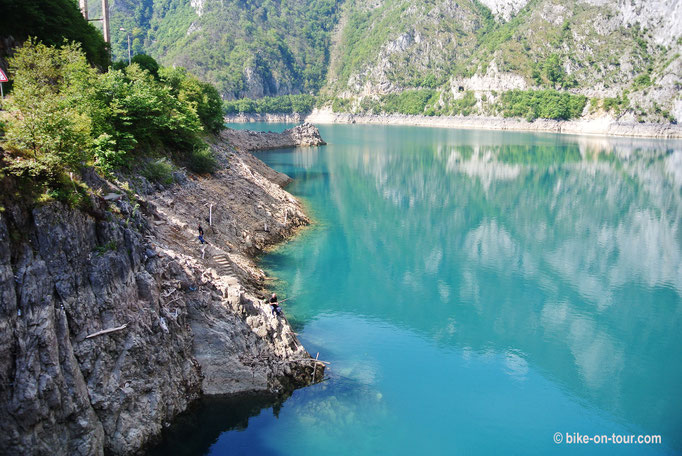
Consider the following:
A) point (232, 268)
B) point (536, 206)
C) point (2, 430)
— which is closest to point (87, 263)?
point (2, 430)

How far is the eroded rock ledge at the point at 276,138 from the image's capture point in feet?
326

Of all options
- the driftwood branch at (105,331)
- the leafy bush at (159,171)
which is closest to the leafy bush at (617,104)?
the leafy bush at (159,171)

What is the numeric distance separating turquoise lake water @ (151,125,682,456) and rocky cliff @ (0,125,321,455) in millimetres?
1567

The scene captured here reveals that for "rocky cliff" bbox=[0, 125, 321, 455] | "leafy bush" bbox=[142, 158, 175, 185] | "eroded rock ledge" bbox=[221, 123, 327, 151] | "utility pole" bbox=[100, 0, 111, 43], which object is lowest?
"rocky cliff" bbox=[0, 125, 321, 455]

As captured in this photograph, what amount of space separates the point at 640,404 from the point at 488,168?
228 ft

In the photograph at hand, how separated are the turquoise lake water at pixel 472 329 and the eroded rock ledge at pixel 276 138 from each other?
140ft

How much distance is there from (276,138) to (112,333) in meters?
97.9

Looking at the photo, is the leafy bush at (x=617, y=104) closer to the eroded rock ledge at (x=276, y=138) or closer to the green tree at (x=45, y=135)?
the eroded rock ledge at (x=276, y=138)

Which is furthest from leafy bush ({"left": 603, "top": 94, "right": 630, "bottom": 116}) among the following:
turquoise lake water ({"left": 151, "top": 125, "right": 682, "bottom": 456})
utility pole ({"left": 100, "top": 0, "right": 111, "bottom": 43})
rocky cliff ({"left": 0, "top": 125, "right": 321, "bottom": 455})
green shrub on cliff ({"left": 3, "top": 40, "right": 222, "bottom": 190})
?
rocky cliff ({"left": 0, "top": 125, "right": 321, "bottom": 455})

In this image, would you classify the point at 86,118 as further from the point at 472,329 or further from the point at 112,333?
the point at 472,329

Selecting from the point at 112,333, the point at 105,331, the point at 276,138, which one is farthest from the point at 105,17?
the point at 276,138

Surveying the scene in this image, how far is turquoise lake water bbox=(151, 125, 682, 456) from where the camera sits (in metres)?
18.6

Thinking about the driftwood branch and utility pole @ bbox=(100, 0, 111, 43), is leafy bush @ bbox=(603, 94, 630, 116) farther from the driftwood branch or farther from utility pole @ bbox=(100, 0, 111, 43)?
the driftwood branch

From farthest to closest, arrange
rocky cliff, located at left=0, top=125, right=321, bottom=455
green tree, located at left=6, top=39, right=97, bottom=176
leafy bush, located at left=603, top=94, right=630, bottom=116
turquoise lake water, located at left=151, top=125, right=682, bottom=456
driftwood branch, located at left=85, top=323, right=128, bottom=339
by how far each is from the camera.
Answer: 1. leafy bush, located at left=603, top=94, right=630, bottom=116
2. turquoise lake water, located at left=151, top=125, right=682, bottom=456
3. driftwood branch, located at left=85, top=323, right=128, bottom=339
4. green tree, located at left=6, top=39, right=97, bottom=176
5. rocky cliff, located at left=0, top=125, right=321, bottom=455
